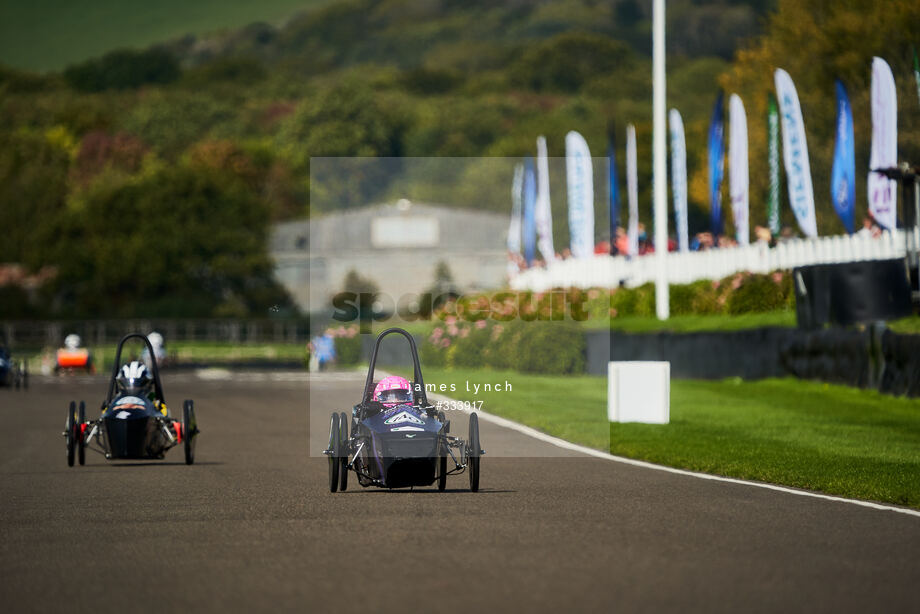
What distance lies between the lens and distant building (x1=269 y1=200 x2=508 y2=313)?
80.2m

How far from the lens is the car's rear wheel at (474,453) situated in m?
13.7

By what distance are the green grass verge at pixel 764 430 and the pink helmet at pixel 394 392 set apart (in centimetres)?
355

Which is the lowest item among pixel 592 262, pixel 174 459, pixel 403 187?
pixel 174 459

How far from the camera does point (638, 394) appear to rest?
2333 centimetres

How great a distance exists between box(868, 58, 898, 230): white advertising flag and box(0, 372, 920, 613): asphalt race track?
1502 centimetres

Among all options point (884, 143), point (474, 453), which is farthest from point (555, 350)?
point (474, 453)

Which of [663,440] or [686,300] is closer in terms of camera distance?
[663,440]

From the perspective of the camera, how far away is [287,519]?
40.4 ft

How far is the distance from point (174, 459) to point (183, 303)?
67021 mm

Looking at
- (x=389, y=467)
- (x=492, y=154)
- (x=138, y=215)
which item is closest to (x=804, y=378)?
(x=389, y=467)

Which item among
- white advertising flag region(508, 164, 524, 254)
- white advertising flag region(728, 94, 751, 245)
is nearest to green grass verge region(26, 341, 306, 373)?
white advertising flag region(508, 164, 524, 254)

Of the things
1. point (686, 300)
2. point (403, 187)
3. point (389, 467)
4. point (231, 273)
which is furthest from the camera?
point (403, 187)

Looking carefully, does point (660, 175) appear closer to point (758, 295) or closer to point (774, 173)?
point (774, 173)

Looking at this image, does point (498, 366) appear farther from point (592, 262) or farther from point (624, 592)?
point (624, 592)
